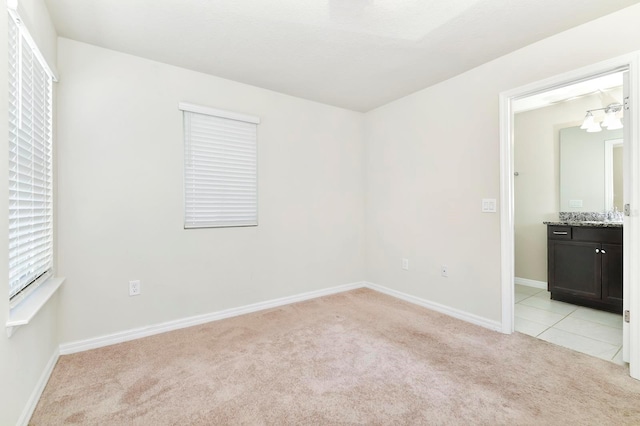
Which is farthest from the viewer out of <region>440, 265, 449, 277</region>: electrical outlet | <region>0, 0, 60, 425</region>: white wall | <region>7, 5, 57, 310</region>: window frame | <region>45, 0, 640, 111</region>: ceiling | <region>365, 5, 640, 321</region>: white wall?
<region>440, 265, 449, 277</region>: electrical outlet

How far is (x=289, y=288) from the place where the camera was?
11.2 feet

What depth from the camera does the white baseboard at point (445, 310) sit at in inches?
105

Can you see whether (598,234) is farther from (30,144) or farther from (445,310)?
(30,144)

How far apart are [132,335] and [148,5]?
249 centimetres

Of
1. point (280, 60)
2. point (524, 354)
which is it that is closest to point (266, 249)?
point (280, 60)

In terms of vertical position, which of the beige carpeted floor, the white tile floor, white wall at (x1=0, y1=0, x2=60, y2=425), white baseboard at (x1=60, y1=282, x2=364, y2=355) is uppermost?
white wall at (x1=0, y1=0, x2=60, y2=425)

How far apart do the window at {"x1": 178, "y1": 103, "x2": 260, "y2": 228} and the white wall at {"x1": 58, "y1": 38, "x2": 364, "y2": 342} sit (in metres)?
0.09

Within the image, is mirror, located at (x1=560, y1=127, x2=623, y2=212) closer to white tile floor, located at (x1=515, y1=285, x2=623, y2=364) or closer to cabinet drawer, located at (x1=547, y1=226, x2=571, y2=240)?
cabinet drawer, located at (x1=547, y1=226, x2=571, y2=240)

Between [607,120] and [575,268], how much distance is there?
1.72m

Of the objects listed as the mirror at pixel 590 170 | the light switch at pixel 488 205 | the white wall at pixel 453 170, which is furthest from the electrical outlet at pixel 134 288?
the mirror at pixel 590 170

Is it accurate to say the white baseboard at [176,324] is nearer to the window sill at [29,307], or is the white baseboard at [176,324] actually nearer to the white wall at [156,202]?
the white wall at [156,202]

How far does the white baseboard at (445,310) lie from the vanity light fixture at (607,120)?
2708mm

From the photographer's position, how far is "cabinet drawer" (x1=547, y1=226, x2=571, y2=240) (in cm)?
331

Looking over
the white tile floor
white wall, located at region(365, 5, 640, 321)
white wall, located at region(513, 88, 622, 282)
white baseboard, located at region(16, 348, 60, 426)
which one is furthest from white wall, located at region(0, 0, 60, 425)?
white wall, located at region(513, 88, 622, 282)
